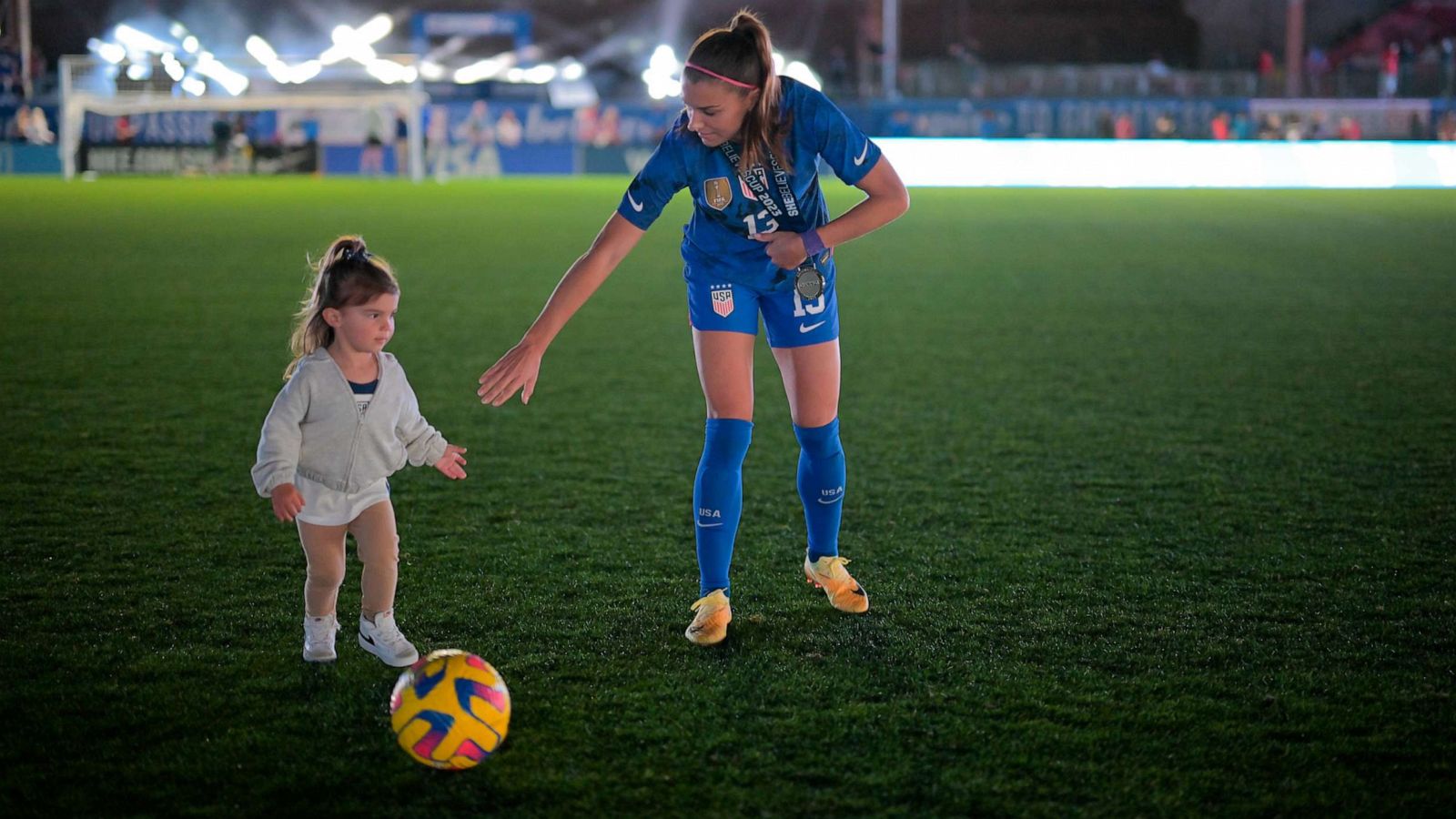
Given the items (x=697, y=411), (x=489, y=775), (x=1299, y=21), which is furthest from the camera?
(x=1299, y=21)

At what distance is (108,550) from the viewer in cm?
446

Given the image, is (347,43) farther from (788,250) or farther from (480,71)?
(788,250)

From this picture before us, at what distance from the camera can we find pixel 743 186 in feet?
11.8

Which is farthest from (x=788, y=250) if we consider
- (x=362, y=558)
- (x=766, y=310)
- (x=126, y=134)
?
(x=126, y=134)

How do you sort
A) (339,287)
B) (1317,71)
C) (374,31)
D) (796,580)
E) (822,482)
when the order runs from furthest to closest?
(374,31) → (1317,71) → (796,580) → (822,482) → (339,287)

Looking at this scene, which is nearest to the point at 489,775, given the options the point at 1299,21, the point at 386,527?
the point at 386,527

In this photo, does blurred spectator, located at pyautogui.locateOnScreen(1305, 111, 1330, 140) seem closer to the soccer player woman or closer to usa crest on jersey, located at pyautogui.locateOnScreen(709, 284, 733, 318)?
the soccer player woman

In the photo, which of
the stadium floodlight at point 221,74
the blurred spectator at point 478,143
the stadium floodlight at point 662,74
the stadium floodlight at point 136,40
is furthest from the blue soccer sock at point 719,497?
the stadium floodlight at point 136,40

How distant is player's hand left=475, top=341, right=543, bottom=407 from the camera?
11.2 ft

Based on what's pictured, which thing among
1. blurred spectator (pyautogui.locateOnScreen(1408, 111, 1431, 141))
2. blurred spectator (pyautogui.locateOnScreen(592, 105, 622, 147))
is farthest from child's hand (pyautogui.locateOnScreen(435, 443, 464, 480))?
blurred spectator (pyautogui.locateOnScreen(592, 105, 622, 147))

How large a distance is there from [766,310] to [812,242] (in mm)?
320

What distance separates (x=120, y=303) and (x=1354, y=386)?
8.71 metres

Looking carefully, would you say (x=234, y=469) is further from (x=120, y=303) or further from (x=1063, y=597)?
(x=120, y=303)

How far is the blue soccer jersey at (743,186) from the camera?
353 centimetres
